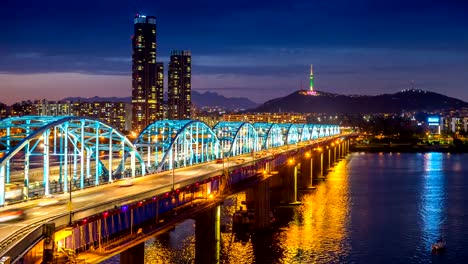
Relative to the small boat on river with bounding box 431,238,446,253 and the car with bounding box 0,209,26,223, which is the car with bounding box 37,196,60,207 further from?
the small boat on river with bounding box 431,238,446,253

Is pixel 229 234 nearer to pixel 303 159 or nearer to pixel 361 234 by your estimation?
pixel 361 234

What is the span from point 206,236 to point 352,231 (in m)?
22.1

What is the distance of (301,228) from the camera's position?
62.8m

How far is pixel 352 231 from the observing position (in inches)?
2416

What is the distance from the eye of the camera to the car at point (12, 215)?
27.7 meters

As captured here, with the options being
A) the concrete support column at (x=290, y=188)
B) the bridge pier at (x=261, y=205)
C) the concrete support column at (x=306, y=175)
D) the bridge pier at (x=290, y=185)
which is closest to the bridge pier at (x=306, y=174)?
the concrete support column at (x=306, y=175)

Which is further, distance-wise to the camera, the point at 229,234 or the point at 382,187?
the point at 382,187

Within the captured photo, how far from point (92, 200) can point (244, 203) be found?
136 ft

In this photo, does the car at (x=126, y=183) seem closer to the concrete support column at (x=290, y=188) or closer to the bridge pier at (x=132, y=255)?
the bridge pier at (x=132, y=255)

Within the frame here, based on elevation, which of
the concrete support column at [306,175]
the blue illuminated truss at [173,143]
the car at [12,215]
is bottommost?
the concrete support column at [306,175]

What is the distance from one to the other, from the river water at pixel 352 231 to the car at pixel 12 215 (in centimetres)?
1934

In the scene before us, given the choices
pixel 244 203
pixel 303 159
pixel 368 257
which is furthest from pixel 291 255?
pixel 303 159

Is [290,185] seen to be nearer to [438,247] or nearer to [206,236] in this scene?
A: [438,247]

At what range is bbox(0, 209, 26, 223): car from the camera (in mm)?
27673
